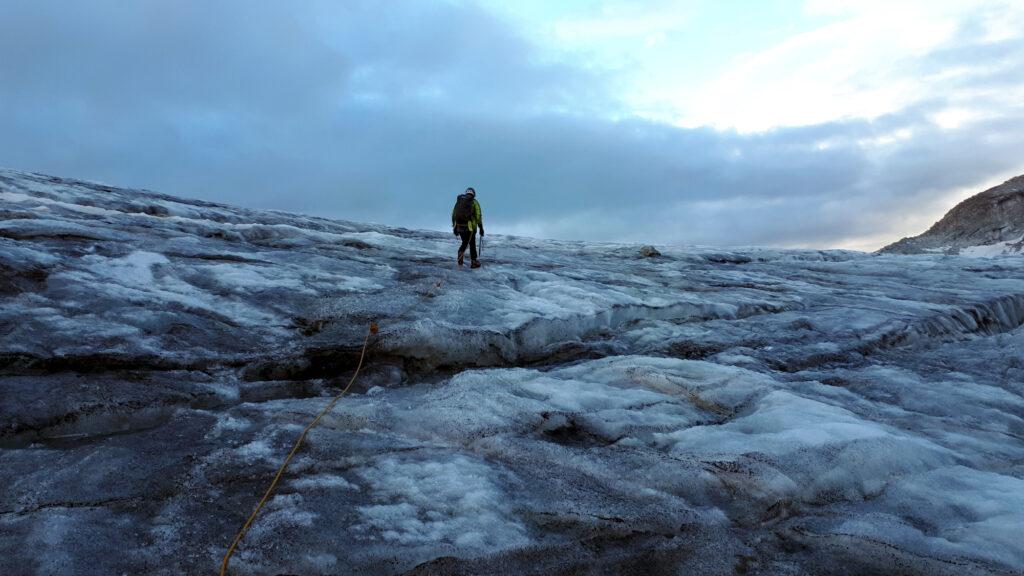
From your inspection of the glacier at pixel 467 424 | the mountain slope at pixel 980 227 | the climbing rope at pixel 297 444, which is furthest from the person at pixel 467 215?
the mountain slope at pixel 980 227

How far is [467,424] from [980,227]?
2054 inches

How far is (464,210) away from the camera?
12477 millimetres

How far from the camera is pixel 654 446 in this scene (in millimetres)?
5574

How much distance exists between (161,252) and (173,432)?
528 centimetres

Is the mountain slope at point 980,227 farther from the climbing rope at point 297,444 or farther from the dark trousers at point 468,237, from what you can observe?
the climbing rope at point 297,444

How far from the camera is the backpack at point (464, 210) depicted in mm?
12477

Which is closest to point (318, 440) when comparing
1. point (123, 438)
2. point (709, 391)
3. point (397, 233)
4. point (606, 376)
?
point (123, 438)

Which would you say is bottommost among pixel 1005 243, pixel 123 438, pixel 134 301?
pixel 123 438

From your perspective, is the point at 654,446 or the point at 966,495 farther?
the point at 654,446

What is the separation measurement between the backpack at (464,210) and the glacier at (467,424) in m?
1.63

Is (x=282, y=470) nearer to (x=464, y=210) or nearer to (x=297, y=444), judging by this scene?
(x=297, y=444)

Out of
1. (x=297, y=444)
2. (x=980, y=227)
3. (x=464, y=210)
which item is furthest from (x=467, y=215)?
(x=980, y=227)

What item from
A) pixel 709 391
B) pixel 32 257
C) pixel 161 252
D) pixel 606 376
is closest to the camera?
pixel 709 391

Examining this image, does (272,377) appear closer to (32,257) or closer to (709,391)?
(32,257)
